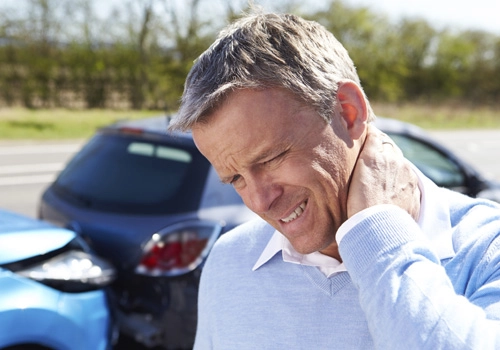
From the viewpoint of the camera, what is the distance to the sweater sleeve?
969mm

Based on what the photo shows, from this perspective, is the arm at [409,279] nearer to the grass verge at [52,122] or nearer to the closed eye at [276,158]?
the closed eye at [276,158]

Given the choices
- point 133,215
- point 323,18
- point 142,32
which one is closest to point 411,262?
point 133,215

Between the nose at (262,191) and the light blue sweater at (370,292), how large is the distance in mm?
178

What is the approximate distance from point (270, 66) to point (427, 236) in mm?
501

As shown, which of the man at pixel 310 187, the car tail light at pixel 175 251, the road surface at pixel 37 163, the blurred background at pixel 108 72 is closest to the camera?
the man at pixel 310 187

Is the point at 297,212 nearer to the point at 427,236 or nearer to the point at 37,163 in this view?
the point at 427,236

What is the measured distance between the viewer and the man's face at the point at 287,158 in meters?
1.24

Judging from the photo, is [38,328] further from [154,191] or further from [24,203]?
[24,203]

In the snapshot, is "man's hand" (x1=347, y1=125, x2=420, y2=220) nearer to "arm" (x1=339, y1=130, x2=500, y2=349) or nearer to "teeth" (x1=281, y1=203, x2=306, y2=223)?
"arm" (x1=339, y1=130, x2=500, y2=349)

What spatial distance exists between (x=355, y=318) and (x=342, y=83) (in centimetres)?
52

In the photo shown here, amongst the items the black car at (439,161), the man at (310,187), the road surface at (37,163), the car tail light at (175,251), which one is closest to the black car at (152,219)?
the car tail light at (175,251)

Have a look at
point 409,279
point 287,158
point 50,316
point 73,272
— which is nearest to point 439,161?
point 73,272

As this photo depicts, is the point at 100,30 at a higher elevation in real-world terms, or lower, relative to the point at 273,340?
lower

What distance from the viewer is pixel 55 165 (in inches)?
462
